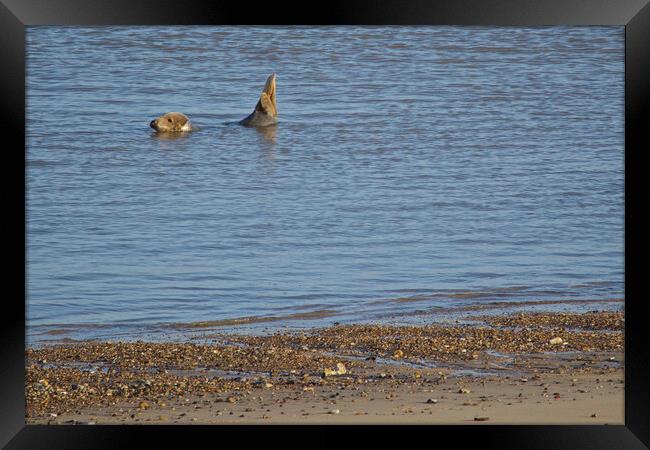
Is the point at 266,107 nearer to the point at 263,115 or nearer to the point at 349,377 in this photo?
the point at 263,115

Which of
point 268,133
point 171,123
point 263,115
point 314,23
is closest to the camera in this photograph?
point 314,23

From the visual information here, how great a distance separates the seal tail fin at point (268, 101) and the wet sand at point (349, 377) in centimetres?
611

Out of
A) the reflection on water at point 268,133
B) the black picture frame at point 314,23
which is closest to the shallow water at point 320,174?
the reflection on water at point 268,133

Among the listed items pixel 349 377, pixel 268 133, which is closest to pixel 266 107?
pixel 268 133

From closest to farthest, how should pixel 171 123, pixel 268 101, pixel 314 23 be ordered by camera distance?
1. pixel 314 23
2. pixel 171 123
3. pixel 268 101

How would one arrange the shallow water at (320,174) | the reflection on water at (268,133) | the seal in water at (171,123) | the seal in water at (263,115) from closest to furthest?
the shallow water at (320,174) → the seal in water at (171,123) → the reflection on water at (268,133) → the seal in water at (263,115)

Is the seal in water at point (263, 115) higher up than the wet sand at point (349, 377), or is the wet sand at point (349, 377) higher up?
the seal in water at point (263, 115)

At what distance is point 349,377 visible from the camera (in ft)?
21.0

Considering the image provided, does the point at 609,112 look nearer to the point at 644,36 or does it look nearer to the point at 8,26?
the point at 644,36

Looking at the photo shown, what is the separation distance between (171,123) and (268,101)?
127cm

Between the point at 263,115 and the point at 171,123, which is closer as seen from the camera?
the point at 171,123

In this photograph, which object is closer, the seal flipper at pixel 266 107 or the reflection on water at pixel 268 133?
the reflection on water at pixel 268 133

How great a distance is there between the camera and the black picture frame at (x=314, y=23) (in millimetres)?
5453

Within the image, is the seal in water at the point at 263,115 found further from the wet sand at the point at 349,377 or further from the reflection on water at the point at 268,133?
the wet sand at the point at 349,377
